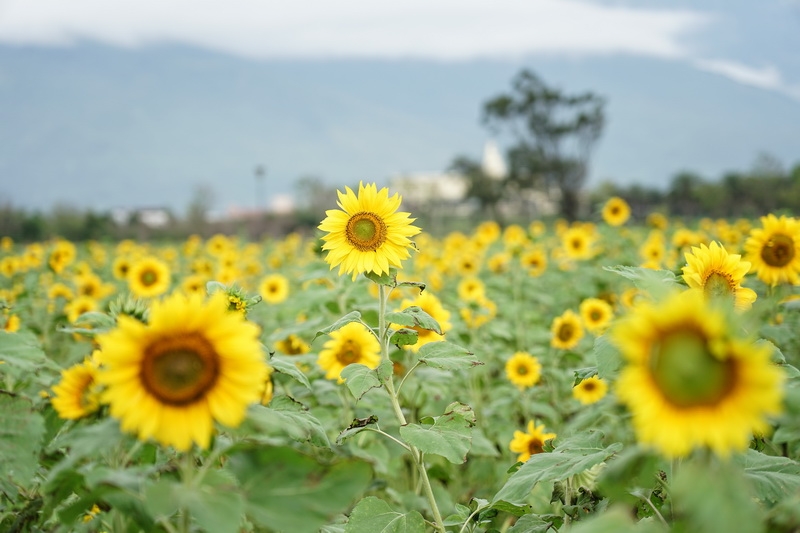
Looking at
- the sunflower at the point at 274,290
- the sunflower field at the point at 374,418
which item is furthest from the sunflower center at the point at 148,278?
Result: the sunflower field at the point at 374,418

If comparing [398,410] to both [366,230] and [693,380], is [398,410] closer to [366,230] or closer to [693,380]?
[366,230]

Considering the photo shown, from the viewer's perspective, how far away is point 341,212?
2453 millimetres

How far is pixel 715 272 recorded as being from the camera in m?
1.95

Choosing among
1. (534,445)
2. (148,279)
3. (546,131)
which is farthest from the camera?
(546,131)

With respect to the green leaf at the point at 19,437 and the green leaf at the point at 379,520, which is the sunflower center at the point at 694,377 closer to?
the green leaf at the point at 379,520

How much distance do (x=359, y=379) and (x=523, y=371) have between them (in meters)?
2.47

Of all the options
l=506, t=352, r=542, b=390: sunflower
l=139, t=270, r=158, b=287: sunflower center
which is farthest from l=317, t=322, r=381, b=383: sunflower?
l=139, t=270, r=158, b=287: sunflower center

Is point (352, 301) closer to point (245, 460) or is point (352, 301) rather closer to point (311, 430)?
point (311, 430)

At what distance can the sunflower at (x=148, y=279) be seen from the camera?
18.9 ft

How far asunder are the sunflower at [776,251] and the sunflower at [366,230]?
1408 millimetres

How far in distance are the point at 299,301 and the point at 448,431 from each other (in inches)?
74.7

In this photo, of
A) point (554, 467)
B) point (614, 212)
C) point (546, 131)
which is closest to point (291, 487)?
point (554, 467)

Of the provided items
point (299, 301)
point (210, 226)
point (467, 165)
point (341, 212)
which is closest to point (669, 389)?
point (341, 212)

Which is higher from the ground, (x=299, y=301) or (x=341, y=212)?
(x=341, y=212)
